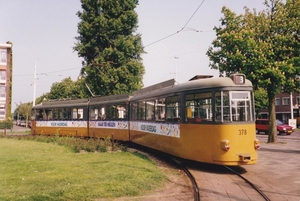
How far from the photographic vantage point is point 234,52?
19.2 m

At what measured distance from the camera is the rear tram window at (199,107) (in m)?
10.4

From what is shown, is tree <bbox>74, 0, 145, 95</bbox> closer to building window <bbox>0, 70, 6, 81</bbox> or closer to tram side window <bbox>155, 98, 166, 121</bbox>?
tram side window <bbox>155, 98, 166, 121</bbox>

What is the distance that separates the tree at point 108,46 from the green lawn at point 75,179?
742 inches

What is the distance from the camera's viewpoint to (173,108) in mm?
12102

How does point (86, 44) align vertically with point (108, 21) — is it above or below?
below

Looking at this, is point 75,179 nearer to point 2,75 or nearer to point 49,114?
point 49,114

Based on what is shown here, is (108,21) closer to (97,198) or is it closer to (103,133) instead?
(103,133)

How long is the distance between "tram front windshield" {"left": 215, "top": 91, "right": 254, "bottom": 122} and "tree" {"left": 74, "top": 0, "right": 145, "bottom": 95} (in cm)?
2122

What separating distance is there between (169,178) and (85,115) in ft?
50.0

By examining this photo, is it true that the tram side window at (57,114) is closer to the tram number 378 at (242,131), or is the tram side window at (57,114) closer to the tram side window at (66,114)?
the tram side window at (66,114)

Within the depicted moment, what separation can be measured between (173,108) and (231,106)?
→ 2.66 metres

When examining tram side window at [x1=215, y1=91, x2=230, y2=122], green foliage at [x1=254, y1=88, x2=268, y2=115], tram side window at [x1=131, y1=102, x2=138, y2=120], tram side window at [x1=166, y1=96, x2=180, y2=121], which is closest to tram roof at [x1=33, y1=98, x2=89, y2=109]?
tram side window at [x1=131, y1=102, x2=138, y2=120]

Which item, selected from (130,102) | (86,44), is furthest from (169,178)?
(86,44)

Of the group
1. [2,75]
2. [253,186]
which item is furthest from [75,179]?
[2,75]
